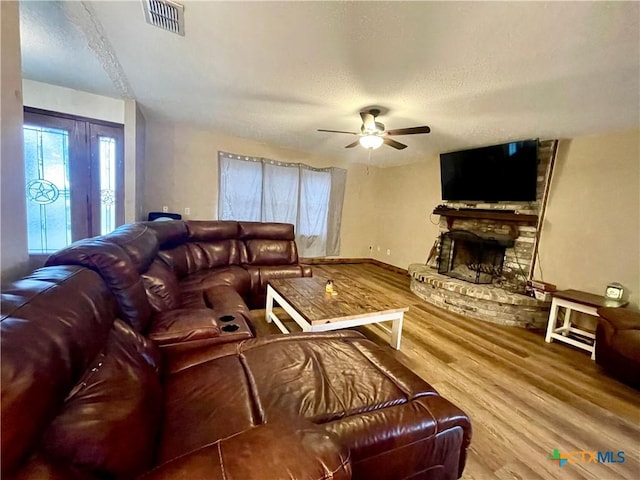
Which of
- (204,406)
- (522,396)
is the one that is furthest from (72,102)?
(522,396)

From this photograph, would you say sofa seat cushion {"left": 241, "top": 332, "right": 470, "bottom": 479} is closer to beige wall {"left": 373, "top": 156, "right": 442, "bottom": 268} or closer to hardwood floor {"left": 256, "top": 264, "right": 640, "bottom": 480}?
hardwood floor {"left": 256, "top": 264, "right": 640, "bottom": 480}

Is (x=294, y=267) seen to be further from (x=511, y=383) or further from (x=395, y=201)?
(x=395, y=201)

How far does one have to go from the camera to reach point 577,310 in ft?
9.07

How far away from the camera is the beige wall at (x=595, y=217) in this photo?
2.79 metres

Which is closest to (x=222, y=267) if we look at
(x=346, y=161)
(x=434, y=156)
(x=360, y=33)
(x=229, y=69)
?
(x=229, y=69)

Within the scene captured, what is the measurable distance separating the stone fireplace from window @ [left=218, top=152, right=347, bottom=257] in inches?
82.9

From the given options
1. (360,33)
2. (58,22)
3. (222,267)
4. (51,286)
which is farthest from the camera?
(222,267)

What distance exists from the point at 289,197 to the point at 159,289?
3.74 meters

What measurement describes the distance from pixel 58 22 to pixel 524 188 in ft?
15.9

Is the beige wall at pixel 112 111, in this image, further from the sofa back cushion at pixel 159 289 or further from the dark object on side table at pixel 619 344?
the dark object on side table at pixel 619 344

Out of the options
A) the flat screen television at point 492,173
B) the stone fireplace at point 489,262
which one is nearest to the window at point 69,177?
the stone fireplace at point 489,262

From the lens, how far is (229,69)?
2.32 m

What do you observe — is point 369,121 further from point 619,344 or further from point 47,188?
point 47,188

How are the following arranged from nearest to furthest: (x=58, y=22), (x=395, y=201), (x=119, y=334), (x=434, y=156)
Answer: (x=119, y=334) → (x=58, y=22) → (x=434, y=156) → (x=395, y=201)
